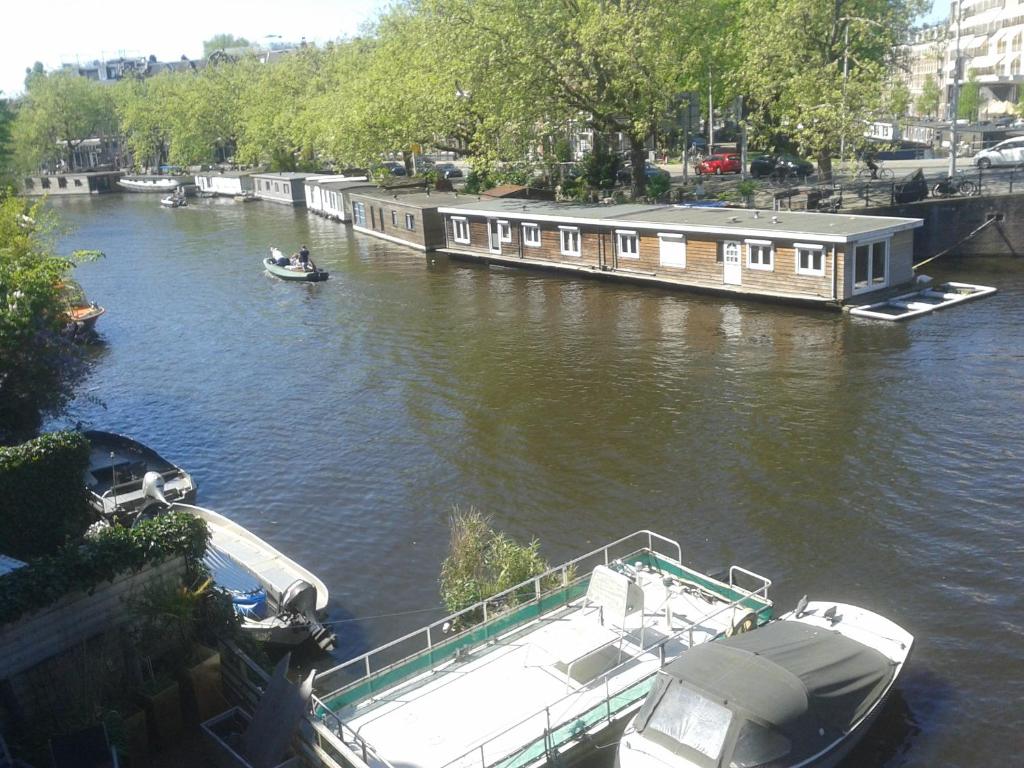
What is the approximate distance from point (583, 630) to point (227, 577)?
692 centimetres

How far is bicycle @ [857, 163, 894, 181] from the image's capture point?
180ft

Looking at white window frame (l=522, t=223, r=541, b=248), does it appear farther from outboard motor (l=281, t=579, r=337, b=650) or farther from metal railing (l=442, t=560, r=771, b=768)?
metal railing (l=442, t=560, r=771, b=768)

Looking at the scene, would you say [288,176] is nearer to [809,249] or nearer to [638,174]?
[638,174]

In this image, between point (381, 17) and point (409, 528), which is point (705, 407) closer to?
point (409, 528)

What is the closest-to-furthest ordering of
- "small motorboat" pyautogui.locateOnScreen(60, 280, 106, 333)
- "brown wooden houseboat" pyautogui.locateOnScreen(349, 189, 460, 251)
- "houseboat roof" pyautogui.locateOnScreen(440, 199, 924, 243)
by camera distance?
"houseboat roof" pyautogui.locateOnScreen(440, 199, 924, 243) < "small motorboat" pyautogui.locateOnScreen(60, 280, 106, 333) < "brown wooden houseboat" pyautogui.locateOnScreen(349, 189, 460, 251)

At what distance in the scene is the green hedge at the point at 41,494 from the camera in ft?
53.0

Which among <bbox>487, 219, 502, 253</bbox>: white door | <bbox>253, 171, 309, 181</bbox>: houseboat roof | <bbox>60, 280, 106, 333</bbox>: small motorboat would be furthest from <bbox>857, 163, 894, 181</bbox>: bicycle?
<bbox>253, 171, 309, 181</bbox>: houseboat roof

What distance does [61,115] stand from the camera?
133125 millimetres

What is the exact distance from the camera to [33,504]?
16.5 metres

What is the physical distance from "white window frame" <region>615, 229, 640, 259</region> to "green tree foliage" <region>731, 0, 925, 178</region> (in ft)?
38.5

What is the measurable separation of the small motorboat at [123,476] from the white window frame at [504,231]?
2806 centimetres

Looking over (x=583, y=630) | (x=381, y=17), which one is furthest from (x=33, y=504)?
(x=381, y=17)

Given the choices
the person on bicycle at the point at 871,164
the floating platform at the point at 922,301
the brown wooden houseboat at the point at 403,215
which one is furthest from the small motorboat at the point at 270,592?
the person on bicycle at the point at 871,164

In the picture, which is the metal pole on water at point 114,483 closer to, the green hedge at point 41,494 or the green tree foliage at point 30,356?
the green tree foliage at point 30,356
